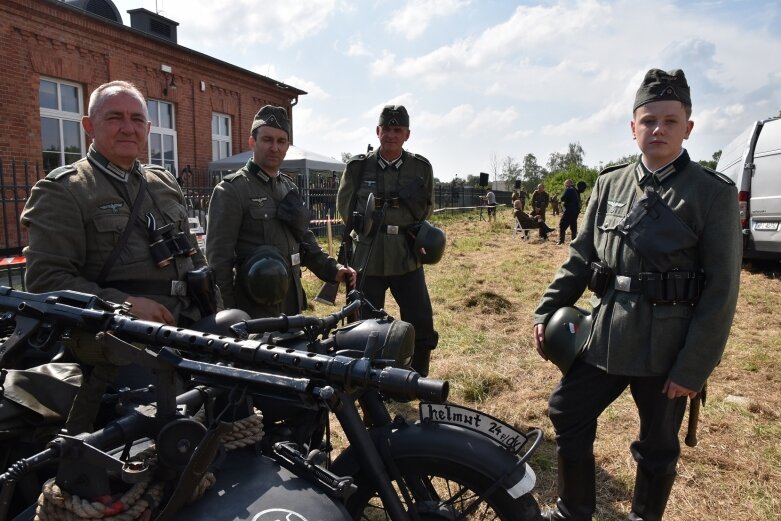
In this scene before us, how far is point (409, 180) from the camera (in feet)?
13.7

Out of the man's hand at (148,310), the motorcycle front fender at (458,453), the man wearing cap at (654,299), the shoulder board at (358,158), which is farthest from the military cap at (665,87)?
the shoulder board at (358,158)

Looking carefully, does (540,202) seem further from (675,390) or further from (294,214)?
(675,390)

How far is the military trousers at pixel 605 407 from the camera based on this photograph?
231cm

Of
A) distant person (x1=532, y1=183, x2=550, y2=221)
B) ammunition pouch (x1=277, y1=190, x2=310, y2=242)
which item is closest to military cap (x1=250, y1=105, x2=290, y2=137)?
ammunition pouch (x1=277, y1=190, x2=310, y2=242)

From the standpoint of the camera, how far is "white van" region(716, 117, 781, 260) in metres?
8.53

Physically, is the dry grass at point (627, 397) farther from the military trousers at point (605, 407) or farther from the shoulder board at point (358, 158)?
the shoulder board at point (358, 158)

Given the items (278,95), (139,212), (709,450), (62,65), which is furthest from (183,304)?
(278,95)

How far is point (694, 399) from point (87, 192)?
2681 mm

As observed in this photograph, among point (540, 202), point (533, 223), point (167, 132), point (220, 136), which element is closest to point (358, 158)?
point (533, 223)

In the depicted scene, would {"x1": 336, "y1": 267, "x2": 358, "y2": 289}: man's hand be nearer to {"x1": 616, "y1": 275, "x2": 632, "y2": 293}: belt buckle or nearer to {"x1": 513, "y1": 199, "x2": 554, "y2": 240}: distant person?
{"x1": 616, "y1": 275, "x2": 632, "y2": 293}: belt buckle

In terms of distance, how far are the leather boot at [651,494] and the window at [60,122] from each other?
1254 centimetres

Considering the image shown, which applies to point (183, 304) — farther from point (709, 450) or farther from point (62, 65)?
point (62, 65)

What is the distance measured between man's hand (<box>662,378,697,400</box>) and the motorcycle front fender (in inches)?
31.4

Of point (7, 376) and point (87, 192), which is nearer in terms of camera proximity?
point (7, 376)
